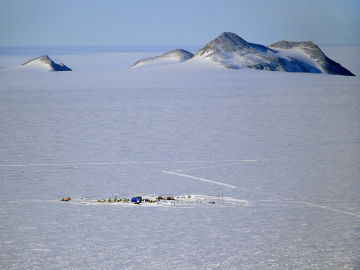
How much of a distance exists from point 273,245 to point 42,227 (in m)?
5.98

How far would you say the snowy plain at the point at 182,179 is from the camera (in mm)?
12078

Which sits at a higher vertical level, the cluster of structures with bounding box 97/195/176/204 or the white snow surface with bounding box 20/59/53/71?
the white snow surface with bounding box 20/59/53/71

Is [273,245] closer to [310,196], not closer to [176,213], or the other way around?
[176,213]

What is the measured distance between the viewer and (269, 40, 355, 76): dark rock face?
7806 cm

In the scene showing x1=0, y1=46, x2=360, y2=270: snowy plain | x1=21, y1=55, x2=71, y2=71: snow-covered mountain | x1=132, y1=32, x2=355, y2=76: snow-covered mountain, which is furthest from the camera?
x1=21, y1=55, x2=71, y2=71: snow-covered mountain

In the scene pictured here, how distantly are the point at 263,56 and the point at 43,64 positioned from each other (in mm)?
31900

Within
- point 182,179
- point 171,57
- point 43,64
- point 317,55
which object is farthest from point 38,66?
point 182,179

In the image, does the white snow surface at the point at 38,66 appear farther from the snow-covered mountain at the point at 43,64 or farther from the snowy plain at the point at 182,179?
the snowy plain at the point at 182,179

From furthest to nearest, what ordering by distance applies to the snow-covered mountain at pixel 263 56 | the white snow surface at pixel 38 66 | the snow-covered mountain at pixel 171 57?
the snow-covered mountain at pixel 171 57
the white snow surface at pixel 38 66
the snow-covered mountain at pixel 263 56

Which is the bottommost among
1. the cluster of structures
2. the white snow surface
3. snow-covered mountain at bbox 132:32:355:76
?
the cluster of structures

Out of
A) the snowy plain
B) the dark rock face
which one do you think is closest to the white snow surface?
the snowy plain

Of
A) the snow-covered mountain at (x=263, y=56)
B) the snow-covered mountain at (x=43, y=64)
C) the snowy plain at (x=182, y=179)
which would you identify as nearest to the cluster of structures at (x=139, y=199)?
the snowy plain at (x=182, y=179)

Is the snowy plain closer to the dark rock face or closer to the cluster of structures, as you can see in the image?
the cluster of structures

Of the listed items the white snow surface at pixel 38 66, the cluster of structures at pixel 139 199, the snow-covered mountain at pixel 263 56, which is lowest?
the cluster of structures at pixel 139 199
